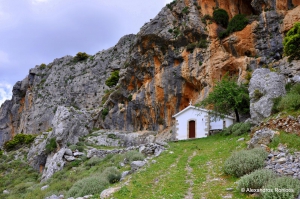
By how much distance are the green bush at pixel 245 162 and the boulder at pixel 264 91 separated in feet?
27.9

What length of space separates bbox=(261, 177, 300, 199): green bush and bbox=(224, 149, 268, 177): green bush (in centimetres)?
226

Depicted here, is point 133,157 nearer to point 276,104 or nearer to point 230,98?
point 276,104

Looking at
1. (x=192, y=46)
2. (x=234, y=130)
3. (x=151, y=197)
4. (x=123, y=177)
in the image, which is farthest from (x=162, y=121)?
(x=151, y=197)

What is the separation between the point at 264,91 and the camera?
20250 mm

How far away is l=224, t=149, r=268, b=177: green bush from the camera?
9.70m

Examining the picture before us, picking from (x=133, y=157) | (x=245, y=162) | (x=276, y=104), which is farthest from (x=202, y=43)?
(x=245, y=162)

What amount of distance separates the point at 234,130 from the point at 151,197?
15.2 m

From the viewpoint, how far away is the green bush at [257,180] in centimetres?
787

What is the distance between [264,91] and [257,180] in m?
14.1

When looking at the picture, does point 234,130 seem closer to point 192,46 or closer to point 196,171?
point 196,171

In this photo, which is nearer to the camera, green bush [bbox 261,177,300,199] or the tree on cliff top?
green bush [bbox 261,177,300,199]

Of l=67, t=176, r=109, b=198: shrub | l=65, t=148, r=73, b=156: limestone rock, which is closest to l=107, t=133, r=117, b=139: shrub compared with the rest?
l=65, t=148, r=73, b=156: limestone rock

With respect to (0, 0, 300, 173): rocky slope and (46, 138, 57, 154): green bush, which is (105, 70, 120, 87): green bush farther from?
(46, 138, 57, 154): green bush

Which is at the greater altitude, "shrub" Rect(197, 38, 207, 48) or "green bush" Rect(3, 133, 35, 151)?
"shrub" Rect(197, 38, 207, 48)
